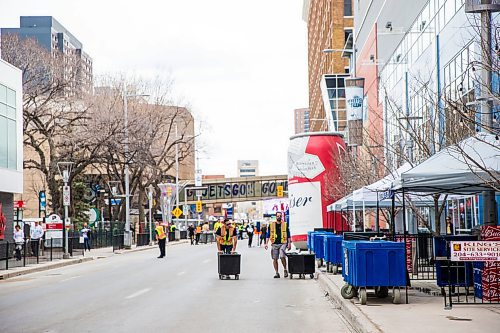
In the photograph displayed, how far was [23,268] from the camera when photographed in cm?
3127

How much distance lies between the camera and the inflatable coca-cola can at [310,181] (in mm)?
35688

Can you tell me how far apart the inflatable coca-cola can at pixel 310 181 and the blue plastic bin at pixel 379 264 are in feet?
67.3

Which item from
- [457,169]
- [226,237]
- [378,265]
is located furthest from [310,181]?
[457,169]

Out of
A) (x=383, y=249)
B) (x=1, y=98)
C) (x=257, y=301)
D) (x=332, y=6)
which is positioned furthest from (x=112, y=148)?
(x=332, y=6)

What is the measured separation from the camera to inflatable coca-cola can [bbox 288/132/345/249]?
1405 inches

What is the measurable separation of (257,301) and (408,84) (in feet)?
73.7

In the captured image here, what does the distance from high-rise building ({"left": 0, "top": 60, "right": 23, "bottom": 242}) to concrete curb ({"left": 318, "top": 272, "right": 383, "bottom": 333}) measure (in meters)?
24.1

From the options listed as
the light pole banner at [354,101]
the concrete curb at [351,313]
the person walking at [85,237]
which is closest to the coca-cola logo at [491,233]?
the concrete curb at [351,313]

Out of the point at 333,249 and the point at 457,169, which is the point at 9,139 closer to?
the point at 333,249

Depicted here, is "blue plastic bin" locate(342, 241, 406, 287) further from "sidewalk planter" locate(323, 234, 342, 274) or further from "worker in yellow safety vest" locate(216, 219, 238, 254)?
"worker in yellow safety vest" locate(216, 219, 238, 254)

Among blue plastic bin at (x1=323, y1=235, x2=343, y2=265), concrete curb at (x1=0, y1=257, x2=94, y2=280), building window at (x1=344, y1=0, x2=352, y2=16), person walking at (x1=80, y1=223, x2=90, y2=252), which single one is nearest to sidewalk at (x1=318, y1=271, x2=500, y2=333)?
blue plastic bin at (x1=323, y1=235, x2=343, y2=265)

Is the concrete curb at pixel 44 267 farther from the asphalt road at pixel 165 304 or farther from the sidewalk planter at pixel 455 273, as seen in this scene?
the sidewalk planter at pixel 455 273

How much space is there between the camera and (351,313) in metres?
13.8

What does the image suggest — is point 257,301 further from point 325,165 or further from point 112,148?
point 112,148
